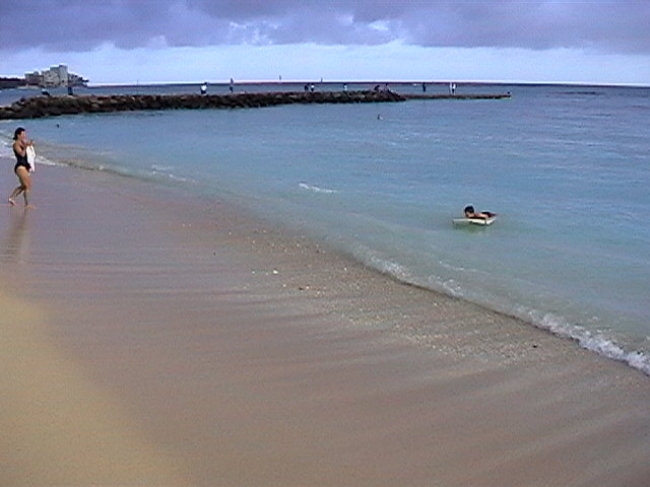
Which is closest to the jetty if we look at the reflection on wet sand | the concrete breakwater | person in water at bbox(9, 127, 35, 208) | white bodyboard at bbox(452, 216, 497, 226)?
the concrete breakwater

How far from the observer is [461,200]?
54.9 feet

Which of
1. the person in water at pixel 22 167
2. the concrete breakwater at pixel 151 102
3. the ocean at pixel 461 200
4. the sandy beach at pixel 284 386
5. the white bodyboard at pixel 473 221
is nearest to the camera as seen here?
the sandy beach at pixel 284 386

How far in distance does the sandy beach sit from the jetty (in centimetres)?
5030

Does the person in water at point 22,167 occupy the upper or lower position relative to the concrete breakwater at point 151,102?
lower

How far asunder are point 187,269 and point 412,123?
42125 mm

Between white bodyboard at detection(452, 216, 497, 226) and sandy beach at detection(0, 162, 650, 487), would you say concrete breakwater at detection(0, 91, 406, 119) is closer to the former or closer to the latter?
white bodyboard at detection(452, 216, 497, 226)

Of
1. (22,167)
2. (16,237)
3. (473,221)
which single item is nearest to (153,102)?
(22,167)

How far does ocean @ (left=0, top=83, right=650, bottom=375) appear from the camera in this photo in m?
8.77

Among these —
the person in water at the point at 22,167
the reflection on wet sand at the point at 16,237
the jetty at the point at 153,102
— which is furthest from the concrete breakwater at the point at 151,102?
the reflection on wet sand at the point at 16,237

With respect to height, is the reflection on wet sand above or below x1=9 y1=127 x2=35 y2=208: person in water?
below

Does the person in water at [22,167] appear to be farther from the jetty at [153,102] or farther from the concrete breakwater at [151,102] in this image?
the concrete breakwater at [151,102]

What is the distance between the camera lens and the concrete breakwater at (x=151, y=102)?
188ft

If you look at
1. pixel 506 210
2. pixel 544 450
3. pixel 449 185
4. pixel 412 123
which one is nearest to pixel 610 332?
pixel 544 450

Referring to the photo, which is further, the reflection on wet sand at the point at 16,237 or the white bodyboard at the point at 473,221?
the white bodyboard at the point at 473,221
